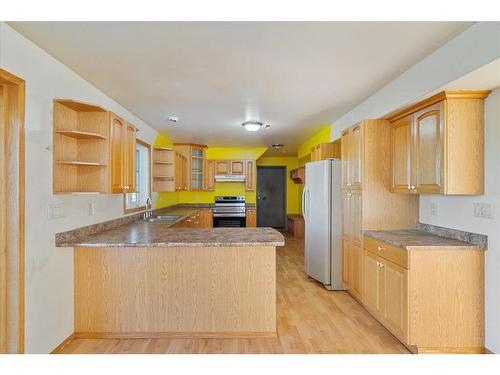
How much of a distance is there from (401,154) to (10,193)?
3.22 meters

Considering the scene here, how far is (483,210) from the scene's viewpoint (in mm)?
2408

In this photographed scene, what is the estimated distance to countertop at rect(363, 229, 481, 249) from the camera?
2467mm

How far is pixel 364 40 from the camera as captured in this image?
207 cm

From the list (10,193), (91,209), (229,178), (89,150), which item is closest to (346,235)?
(91,209)

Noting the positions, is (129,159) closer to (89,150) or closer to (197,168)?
(89,150)

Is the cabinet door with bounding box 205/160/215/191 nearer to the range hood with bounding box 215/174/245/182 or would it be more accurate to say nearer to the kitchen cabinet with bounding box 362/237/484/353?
the range hood with bounding box 215/174/245/182

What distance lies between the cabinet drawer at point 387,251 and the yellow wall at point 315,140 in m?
2.26

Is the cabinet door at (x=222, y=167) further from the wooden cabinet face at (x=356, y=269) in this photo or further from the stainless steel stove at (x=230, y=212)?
the wooden cabinet face at (x=356, y=269)

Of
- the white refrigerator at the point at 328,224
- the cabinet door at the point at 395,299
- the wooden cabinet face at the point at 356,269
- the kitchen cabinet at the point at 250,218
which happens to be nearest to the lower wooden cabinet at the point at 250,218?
the kitchen cabinet at the point at 250,218

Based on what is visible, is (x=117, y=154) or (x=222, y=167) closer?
(x=117, y=154)

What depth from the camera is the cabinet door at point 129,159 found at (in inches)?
123

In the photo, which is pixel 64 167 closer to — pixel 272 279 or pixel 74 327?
pixel 74 327

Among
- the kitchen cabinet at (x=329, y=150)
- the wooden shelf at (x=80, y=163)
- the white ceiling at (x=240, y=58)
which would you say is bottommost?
the wooden shelf at (x=80, y=163)

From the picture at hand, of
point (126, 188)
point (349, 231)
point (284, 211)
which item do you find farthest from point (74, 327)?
point (284, 211)
